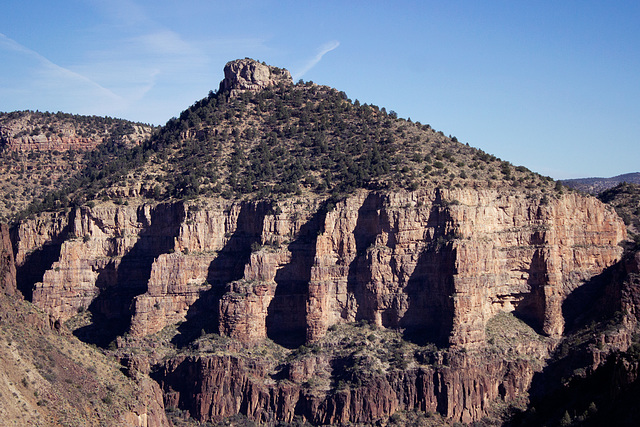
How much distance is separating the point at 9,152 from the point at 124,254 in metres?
45.9

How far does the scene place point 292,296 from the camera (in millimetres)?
107875

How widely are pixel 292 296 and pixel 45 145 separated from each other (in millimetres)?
62232

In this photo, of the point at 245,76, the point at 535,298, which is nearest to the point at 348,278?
the point at 535,298

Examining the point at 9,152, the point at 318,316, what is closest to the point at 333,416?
the point at 318,316

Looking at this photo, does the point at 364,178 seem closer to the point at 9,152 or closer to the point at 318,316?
the point at 318,316

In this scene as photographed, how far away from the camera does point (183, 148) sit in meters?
126

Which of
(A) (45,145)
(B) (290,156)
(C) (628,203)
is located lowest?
(C) (628,203)

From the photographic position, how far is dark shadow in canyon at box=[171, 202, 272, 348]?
355 feet

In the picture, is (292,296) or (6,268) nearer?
(6,268)

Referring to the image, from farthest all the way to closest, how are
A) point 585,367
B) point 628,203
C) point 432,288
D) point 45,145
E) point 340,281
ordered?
point 45,145 < point 628,203 < point 340,281 < point 432,288 < point 585,367

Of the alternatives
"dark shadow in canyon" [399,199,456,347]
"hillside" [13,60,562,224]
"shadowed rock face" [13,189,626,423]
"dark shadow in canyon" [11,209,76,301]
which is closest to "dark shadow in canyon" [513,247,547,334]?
"shadowed rock face" [13,189,626,423]

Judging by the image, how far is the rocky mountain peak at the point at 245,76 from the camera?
135 m

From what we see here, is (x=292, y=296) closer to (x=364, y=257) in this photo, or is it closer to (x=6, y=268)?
(x=364, y=257)

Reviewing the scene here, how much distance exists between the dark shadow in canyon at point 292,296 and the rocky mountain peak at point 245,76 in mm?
32201
